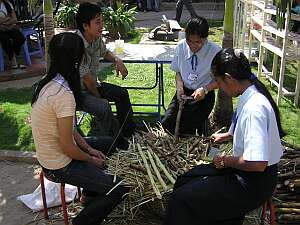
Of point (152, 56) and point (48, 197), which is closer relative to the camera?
point (48, 197)

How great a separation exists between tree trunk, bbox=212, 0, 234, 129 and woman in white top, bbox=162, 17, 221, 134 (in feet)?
2.44

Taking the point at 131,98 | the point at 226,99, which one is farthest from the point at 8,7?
the point at 226,99

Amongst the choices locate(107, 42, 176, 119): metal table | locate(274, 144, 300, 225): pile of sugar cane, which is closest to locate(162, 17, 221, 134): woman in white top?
locate(107, 42, 176, 119): metal table

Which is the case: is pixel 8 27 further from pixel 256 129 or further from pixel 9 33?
pixel 256 129

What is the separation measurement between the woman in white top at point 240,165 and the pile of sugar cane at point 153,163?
44 cm

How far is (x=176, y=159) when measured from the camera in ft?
12.3

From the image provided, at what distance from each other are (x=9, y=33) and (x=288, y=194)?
239 inches

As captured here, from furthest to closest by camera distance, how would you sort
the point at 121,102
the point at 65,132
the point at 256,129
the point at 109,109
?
the point at 121,102, the point at 109,109, the point at 65,132, the point at 256,129

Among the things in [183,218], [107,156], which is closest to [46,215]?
[107,156]

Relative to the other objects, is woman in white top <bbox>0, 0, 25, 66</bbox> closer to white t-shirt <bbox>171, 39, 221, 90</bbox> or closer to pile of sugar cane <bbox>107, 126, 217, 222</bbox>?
white t-shirt <bbox>171, 39, 221, 90</bbox>

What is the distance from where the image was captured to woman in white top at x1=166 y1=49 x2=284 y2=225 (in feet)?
8.49

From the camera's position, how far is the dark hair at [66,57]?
3.09m

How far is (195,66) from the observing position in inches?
177

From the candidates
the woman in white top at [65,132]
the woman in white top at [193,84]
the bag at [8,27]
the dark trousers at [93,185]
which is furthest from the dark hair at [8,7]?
the dark trousers at [93,185]
